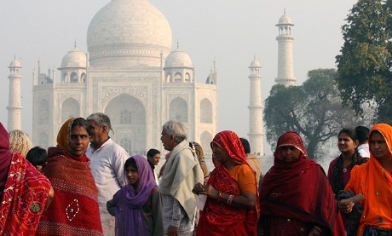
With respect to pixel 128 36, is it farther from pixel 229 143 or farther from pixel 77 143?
pixel 77 143

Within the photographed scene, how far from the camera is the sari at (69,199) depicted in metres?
4.75

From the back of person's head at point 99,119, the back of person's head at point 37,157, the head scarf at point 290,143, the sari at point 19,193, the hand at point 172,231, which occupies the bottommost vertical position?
the hand at point 172,231

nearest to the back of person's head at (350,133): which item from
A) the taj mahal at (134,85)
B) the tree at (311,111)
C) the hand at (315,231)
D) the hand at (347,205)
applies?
the hand at (315,231)

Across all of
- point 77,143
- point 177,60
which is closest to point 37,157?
point 77,143

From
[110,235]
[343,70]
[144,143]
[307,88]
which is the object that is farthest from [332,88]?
[110,235]

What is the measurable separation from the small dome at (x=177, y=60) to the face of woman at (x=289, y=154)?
159ft

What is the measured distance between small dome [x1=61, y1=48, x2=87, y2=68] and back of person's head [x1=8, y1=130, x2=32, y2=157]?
49.9 metres

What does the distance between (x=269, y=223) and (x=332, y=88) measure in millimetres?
40458

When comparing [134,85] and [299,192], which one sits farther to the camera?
[134,85]

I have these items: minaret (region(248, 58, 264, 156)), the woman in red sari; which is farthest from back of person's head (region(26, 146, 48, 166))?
minaret (region(248, 58, 264, 156))

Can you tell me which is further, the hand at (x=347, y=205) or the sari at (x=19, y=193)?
the hand at (x=347, y=205)

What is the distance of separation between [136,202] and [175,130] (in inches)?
25.6

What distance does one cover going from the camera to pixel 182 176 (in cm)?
607

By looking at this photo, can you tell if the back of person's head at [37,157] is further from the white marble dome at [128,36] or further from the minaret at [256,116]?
the minaret at [256,116]
